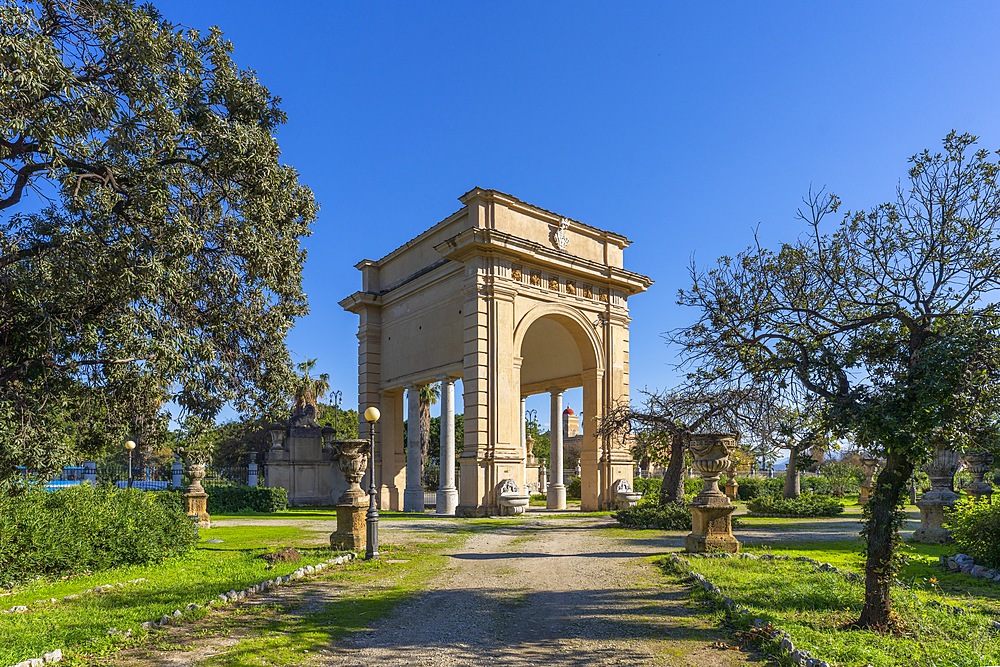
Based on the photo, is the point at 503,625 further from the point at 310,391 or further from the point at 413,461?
the point at 310,391

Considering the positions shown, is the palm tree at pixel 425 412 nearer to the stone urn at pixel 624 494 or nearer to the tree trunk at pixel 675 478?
the stone urn at pixel 624 494

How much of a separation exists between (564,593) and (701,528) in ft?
14.3

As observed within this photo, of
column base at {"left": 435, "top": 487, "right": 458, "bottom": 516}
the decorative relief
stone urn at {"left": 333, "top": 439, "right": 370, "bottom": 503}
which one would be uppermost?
the decorative relief

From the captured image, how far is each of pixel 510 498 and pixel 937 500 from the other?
12.7 metres

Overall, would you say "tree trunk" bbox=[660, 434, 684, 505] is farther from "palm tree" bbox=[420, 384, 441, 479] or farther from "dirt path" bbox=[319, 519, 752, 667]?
"palm tree" bbox=[420, 384, 441, 479]

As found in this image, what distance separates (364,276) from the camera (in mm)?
31344

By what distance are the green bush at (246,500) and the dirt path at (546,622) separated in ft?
60.7

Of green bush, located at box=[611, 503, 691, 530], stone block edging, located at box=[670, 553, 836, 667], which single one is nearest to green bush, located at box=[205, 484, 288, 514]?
green bush, located at box=[611, 503, 691, 530]

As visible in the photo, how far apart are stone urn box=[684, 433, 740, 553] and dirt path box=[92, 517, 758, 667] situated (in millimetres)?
1408

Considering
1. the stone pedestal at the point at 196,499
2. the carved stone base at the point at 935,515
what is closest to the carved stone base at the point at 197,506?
the stone pedestal at the point at 196,499

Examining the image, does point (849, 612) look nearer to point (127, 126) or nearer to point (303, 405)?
point (127, 126)

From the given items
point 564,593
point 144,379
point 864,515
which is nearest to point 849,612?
point 864,515

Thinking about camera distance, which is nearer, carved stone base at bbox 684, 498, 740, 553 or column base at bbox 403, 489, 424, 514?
carved stone base at bbox 684, 498, 740, 553

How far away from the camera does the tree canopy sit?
31.3 ft
